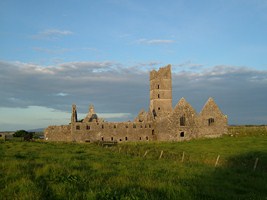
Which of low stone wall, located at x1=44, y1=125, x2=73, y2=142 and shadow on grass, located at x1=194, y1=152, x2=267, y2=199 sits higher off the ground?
low stone wall, located at x1=44, y1=125, x2=73, y2=142

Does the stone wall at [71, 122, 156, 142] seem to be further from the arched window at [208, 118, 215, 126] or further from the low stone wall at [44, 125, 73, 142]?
the arched window at [208, 118, 215, 126]

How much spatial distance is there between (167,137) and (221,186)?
51.6 m

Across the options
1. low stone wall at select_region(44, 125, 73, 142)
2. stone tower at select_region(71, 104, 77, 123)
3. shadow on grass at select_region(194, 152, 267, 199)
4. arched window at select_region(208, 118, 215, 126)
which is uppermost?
stone tower at select_region(71, 104, 77, 123)

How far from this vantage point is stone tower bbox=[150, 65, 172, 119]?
3164 inches

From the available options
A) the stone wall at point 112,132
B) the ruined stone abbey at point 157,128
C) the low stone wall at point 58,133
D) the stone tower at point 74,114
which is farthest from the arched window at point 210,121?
the low stone wall at point 58,133

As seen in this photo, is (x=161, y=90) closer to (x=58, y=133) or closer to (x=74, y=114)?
(x=74, y=114)

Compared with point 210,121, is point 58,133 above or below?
below

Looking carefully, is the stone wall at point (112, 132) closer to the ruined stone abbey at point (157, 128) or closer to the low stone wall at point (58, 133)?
Result: the ruined stone abbey at point (157, 128)

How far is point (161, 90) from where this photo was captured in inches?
3167

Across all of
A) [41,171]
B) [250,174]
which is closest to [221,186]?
[250,174]

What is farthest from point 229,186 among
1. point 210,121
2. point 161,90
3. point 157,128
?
point 161,90

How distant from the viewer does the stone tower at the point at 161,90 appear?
80375 mm

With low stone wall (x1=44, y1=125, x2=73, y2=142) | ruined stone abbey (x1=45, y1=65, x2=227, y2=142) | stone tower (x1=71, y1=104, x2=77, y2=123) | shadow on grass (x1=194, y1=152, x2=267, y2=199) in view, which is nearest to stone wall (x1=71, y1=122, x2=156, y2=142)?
ruined stone abbey (x1=45, y1=65, x2=227, y2=142)

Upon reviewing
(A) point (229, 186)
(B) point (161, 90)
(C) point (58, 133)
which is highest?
(B) point (161, 90)
